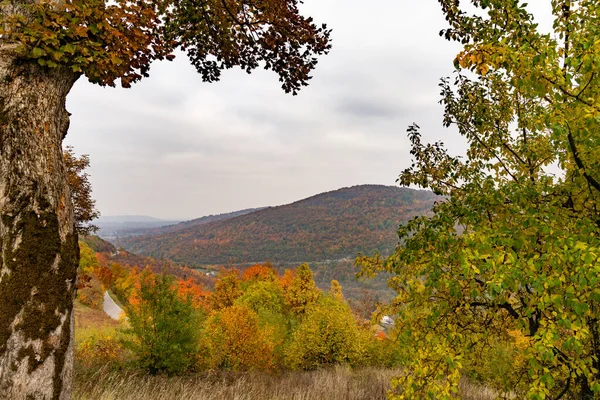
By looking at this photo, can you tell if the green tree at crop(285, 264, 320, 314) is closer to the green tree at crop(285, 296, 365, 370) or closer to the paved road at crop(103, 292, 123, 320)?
the green tree at crop(285, 296, 365, 370)

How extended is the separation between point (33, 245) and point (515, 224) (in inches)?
201

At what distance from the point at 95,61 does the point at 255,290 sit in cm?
3321

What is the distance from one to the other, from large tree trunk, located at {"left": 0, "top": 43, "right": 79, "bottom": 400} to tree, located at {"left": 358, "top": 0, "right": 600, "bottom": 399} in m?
3.61

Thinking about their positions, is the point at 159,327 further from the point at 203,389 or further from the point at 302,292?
the point at 302,292

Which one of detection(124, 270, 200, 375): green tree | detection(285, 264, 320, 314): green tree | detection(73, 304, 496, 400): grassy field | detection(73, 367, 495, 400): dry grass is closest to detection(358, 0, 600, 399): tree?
detection(73, 304, 496, 400): grassy field

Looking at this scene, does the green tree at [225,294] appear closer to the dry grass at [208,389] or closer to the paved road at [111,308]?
the paved road at [111,308]

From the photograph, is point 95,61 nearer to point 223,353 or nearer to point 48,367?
point 48,367

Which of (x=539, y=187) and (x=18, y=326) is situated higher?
(x=539, y=187)

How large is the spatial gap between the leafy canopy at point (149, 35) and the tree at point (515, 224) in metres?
2.31

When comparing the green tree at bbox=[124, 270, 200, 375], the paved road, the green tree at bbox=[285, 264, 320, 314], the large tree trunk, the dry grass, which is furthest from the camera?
the paved road

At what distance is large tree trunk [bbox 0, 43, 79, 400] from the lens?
2.58m

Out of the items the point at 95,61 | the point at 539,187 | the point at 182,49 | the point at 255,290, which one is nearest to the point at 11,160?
the point at 95,61

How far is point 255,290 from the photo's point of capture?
34156 millimetres

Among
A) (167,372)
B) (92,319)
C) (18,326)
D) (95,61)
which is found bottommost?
(92,319)
